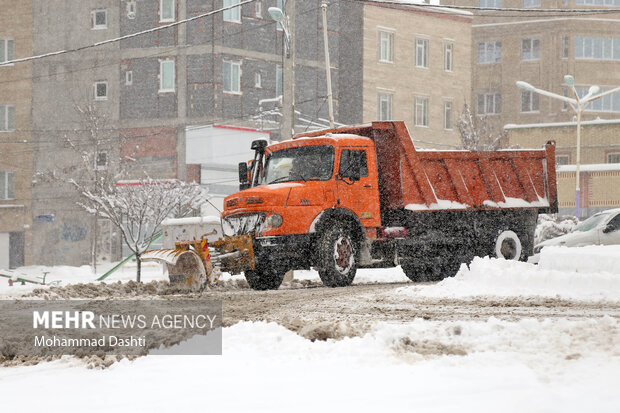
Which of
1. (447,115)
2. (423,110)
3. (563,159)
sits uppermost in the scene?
(423,110)

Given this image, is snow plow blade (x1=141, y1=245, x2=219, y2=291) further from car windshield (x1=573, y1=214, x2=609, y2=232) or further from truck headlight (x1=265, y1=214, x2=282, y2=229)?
car windshield (x1=573, y1=214, x2=609, y2=232)

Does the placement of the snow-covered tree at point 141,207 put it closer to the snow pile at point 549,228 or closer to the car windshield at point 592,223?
the car windshield at point 592,223

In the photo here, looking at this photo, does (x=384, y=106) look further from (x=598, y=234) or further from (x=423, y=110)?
(x=598, y=234)

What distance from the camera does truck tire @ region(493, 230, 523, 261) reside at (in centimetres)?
1853

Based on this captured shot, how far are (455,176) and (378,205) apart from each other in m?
2.02

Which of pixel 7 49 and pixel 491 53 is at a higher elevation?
pixel 491 53

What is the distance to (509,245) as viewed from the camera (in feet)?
61.5

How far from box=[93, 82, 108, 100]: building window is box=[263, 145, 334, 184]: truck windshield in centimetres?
3015

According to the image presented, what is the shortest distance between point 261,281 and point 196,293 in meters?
1.86

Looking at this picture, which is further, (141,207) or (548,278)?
(141,207)

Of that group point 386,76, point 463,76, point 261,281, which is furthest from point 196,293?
point 463,76

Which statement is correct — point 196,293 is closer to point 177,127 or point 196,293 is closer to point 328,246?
point 328,246

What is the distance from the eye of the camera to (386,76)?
49.6 meters

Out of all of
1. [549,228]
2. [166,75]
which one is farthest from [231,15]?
[549,228]
